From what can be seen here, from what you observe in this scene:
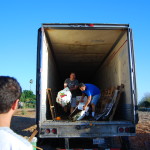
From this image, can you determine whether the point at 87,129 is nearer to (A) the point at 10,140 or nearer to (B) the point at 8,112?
(B) the point at 8,112

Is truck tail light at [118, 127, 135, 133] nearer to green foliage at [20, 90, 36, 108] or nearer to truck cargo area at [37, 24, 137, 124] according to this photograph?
truck cargo area at [37, 24, 137, 124]

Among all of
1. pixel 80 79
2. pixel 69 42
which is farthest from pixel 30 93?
pixel 69 42

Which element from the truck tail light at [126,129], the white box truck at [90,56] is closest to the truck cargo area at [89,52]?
the white box truck at [90,56]

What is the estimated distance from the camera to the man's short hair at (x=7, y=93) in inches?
55.5

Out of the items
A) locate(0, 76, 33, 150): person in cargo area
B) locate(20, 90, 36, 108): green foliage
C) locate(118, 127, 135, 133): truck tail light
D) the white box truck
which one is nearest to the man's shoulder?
locate(0, 76, 33, 150): person in cargo area

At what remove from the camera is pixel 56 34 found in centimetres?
659

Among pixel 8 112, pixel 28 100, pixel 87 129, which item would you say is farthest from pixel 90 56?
pixel 28 100

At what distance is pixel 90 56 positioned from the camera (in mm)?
9547

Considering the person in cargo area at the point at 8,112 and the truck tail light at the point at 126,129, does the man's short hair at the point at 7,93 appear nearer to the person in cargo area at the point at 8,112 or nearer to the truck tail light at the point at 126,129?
the person in cargo area at the point at 8,112

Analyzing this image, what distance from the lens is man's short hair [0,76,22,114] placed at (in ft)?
4.62

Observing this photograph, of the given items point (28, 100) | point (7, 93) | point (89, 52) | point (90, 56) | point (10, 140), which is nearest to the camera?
point (10, 140)

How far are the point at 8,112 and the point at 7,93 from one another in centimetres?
13

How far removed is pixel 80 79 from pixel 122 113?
844 centimetres

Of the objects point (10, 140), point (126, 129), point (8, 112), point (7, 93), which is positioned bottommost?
point (126, 129)
